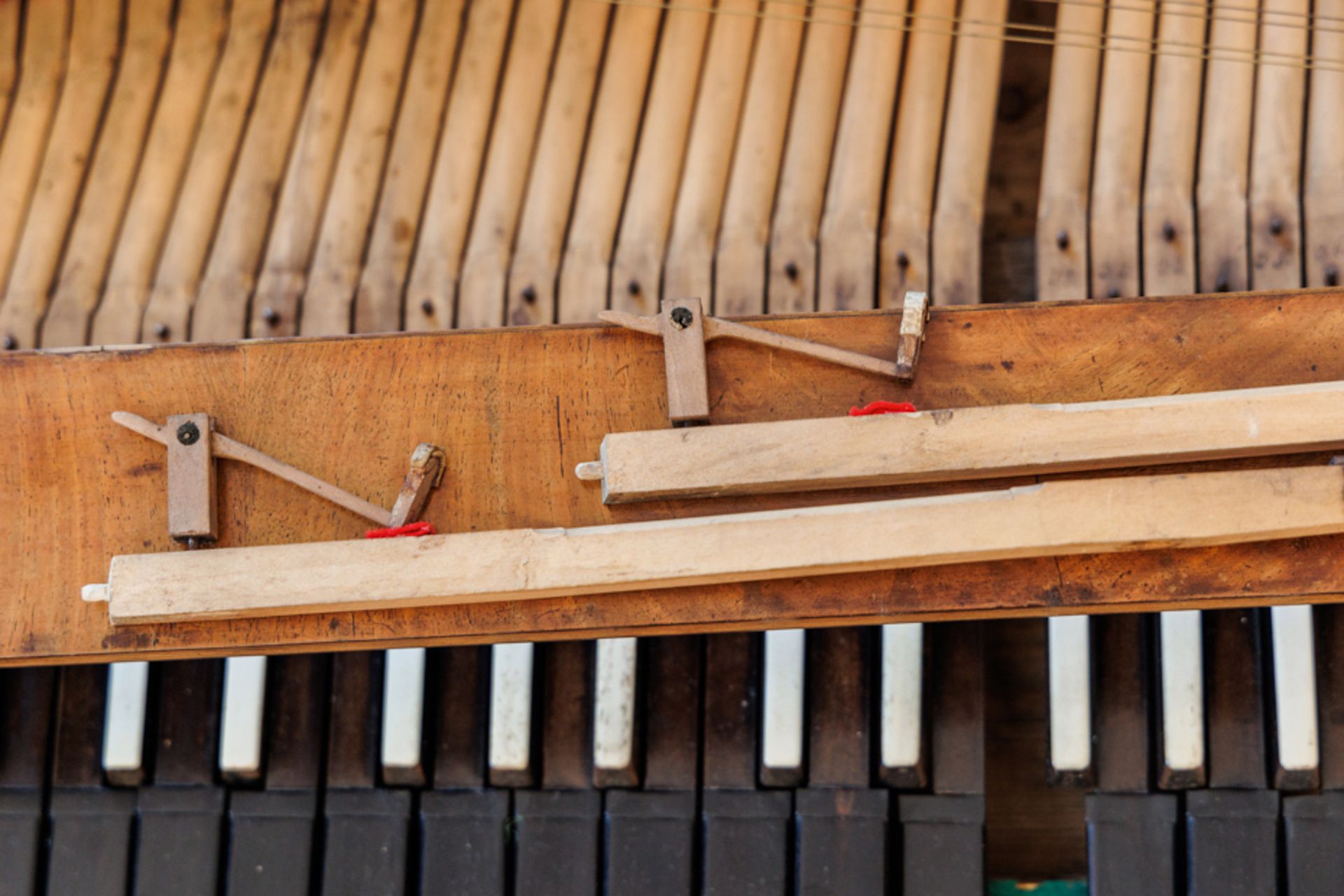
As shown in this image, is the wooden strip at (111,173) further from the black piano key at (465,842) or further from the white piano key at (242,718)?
the black piano key at (465,842)

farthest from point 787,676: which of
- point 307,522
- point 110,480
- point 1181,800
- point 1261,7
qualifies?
point 1261,7

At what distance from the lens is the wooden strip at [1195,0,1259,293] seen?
2.08 meters

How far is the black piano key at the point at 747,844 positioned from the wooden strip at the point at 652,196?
0.83 metres

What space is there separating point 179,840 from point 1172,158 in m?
2.00

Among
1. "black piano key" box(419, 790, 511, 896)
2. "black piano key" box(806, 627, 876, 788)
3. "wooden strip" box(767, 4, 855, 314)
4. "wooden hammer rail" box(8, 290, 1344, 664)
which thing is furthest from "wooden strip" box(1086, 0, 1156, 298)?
"black piano key" box(419, 790, 511, 896)

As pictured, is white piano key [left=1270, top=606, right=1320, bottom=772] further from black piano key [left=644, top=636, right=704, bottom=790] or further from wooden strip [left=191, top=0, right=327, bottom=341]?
wooden strip [left=191, top=0, right=327, bottom=341]

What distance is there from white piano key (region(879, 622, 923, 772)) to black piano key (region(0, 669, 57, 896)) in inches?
55.8

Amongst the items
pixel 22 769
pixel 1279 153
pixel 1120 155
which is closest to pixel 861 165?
pixel 1120 155

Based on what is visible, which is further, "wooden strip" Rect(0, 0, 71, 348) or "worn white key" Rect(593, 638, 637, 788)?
"wooden strip" Rect(0, 0, 71, 348)

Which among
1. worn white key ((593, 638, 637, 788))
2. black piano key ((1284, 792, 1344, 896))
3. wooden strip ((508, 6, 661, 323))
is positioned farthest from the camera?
wooden strip ((508, 6, 661, 323))

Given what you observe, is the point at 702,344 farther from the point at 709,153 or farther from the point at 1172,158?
the point at 1172,158

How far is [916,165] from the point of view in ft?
7.23

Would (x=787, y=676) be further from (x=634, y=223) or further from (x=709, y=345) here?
(x=634, y=223)

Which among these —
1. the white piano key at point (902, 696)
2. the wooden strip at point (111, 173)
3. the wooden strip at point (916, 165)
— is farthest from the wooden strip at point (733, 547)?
the wooden strip at point (111, 173)
